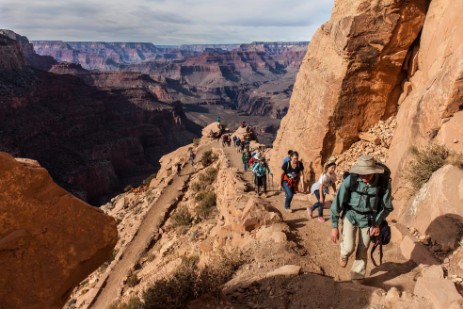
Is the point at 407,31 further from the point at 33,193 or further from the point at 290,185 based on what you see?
the point at 33,193

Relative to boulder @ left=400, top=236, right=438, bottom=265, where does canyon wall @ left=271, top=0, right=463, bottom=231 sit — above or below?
above

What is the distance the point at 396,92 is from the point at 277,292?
30.1 ft

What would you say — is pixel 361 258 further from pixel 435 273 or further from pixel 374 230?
pixel 435 273

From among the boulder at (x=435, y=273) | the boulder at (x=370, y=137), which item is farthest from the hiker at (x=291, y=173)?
the boulder at (x=435, y=273)

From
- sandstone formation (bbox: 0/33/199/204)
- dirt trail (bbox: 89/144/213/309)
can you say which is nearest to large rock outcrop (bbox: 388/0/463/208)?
dirt trail (bbox: 89/144/213/309)

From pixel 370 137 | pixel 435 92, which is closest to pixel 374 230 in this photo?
pixel 435 92

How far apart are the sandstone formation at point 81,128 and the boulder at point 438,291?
2234 inches

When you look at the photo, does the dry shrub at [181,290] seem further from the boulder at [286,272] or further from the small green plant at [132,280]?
the small green plant at [132,280]

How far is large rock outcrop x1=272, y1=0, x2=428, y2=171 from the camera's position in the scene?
36.0 ft

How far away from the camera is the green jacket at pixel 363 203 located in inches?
210

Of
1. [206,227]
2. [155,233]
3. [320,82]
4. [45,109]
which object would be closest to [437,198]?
[320,82]

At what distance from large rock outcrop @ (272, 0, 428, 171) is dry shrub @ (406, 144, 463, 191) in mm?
4287

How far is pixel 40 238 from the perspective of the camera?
446 centimetres

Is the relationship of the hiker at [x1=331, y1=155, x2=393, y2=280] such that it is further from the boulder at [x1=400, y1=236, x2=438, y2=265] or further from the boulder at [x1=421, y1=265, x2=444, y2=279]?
the boulder at [x1=400, y1=236, x2=438, y2=265]
